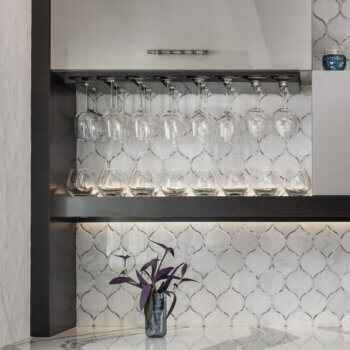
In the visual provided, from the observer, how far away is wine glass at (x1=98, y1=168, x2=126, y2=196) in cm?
263

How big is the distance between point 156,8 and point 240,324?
1294 millimetres

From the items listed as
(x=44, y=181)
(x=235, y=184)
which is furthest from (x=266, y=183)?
(x=44, y=181)

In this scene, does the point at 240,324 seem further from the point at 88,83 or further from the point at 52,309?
the point at 88,83

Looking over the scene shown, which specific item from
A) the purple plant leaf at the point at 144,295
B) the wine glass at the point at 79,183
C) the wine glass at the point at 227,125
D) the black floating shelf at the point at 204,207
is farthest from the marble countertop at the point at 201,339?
the wine glass at the point at 227,125

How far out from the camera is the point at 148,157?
281cm

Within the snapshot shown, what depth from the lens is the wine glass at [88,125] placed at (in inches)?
102

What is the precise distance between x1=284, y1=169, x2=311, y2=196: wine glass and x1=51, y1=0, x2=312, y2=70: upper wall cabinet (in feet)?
1.36

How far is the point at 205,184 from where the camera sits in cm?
263

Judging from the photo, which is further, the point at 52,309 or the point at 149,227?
the point at 149,227

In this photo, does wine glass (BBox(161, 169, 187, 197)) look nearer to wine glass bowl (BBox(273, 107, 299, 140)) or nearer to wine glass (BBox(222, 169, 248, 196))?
wine glass (BBox(222, 169, 248, 196))

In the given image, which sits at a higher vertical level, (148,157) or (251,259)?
(148,157)

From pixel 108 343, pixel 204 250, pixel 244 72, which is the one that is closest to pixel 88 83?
pixel 244 72

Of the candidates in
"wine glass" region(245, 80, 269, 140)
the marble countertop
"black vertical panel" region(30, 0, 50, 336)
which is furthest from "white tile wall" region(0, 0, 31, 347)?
"wine glass" region(245, 80, 269, 140)

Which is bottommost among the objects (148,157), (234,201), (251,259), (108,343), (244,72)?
(108,343)
